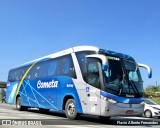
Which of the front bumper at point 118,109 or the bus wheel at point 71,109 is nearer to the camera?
the front bumper at point 118,109

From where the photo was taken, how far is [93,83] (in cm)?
1468

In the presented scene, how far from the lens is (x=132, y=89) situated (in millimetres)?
14688

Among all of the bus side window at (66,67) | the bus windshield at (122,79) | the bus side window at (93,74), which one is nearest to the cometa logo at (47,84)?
the bus side window at (66,67)

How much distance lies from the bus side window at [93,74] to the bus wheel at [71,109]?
177cm

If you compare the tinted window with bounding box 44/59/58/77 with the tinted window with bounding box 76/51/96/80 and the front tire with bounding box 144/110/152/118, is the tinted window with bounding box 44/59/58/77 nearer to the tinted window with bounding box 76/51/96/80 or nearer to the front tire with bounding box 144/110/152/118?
the tinted window with bounding box 76/51/96/80

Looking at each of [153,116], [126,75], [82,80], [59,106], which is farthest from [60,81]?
[153,116]

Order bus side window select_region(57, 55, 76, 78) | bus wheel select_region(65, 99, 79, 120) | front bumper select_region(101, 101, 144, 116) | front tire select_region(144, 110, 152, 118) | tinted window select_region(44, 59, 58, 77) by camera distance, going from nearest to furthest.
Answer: front bumper select_region(101, 101, 144, 116) < bus wheel select_region(65, 99, 79, 120) < bus side window select_region(57, 55, 76, 78) < tinted window select_region(44, 59, 58, 77) < front tire select_region(144, 110, 152, 118)

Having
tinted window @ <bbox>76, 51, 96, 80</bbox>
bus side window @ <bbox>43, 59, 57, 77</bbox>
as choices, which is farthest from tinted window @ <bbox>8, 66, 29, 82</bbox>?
tinted window @ <bbox>76, 51, 96, 80</bbox>

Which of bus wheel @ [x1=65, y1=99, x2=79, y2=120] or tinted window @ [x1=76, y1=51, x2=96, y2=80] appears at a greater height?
tinted window @ [x1=76, y1=51, x2=96, y2=80]

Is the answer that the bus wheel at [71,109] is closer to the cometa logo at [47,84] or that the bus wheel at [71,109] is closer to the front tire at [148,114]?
the cometa logo at [47,84]

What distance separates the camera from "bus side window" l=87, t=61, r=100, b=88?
14.5 m

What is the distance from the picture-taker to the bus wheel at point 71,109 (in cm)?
1594

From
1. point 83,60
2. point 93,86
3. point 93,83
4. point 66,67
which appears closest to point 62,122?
point 93,86

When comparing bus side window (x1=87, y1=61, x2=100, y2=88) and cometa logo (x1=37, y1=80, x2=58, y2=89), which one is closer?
bus side window (x1=87, y1=61, x2=100, y2=88)
